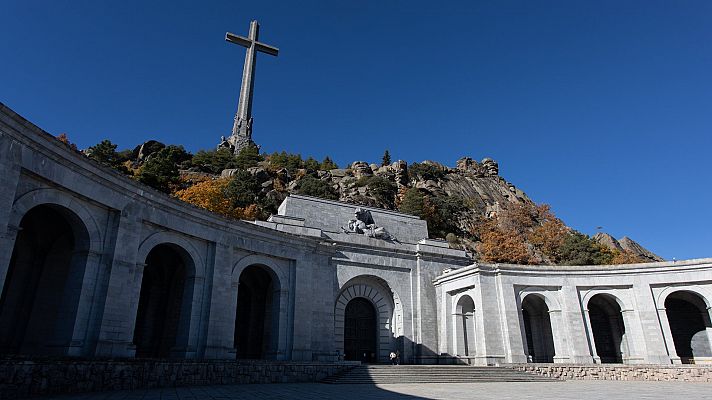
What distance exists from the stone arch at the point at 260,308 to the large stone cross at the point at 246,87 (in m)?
58.5

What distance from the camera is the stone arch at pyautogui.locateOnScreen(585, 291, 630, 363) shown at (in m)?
27.8

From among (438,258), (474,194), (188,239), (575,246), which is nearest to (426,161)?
(474,194)

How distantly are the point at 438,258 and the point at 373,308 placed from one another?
5.58 m

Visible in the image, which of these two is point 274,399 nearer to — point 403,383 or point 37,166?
point 403,383

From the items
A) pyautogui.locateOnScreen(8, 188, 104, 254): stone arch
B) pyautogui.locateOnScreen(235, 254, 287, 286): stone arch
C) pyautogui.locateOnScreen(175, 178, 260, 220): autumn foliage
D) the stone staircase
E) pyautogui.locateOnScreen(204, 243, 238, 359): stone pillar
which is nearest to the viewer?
pyautogui.locateOnScreen(8, 188, 104, 254): stone arch

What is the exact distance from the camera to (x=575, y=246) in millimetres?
51031

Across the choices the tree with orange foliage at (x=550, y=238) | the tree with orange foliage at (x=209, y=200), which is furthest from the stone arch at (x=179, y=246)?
the tree with orange foliage at (x=550, y=238)

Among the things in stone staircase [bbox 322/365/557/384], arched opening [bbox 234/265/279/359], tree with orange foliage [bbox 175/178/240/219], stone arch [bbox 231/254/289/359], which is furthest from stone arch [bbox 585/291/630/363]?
tree with orange foliage [bbox 175/178/240/219]

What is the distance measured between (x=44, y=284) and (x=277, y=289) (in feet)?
32.5

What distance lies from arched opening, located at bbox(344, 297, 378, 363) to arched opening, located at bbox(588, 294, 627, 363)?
1414cm

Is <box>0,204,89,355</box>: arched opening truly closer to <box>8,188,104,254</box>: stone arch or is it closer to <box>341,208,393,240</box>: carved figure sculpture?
<box>8,188,104,254</box>: stone arch

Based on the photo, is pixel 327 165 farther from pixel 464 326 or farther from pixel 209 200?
pixel 464 326

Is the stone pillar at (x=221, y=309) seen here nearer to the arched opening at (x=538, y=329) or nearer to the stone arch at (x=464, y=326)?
the stone arch at (x=464, y=326)

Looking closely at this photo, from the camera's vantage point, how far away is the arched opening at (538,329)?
28.8 m
